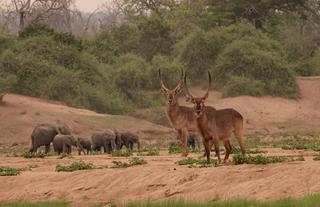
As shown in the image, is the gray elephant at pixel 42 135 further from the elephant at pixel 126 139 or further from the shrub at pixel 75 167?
the shrub at pixel 75 167

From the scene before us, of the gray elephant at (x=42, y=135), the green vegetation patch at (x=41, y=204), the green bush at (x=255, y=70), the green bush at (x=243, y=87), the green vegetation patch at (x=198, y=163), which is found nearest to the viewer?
the green vegetation patch at (x=41, y=204)

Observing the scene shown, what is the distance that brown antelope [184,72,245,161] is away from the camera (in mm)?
15680

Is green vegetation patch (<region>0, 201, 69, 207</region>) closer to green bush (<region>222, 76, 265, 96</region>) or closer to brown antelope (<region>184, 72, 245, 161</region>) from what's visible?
brown antelope (<region>184, 72, 245, 161</region>)

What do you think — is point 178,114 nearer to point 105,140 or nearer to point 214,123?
point 214,123

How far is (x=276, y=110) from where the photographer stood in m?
37.3

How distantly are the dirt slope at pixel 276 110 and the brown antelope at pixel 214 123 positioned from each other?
1797 centimetres

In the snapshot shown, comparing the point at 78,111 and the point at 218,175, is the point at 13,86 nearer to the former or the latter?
the point at 78,111

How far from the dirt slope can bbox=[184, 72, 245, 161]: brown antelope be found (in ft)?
59.0

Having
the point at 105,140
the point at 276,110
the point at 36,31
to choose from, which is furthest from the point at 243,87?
the point at 105,140

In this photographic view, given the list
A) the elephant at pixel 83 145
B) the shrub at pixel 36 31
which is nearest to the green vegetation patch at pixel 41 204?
the elephant at pixel 83 145

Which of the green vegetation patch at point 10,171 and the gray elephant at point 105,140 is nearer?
the green vegetation patch at point 10,171

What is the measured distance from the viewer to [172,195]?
1348 centimetres

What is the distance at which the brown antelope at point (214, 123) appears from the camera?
1568 centimetres

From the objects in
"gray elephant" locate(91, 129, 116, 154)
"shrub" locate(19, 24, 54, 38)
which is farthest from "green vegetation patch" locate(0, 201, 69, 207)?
"shrub" locate(19, 24, 54, 38)
